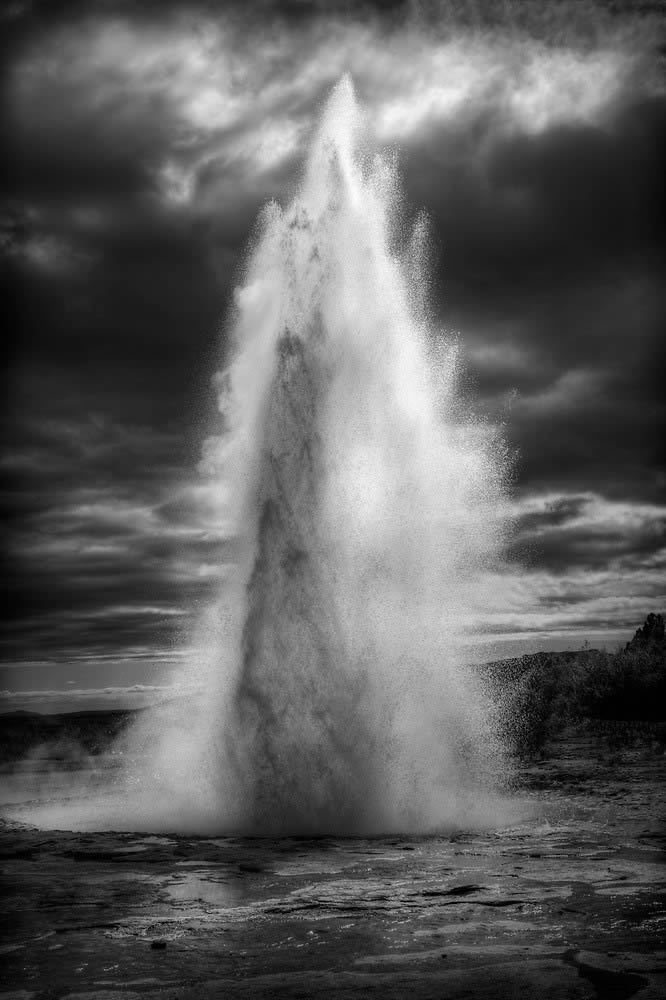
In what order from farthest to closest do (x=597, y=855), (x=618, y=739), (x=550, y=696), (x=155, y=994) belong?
(x=550, y=696) → (x=618, y=739) → (x=597, y=855) → (x=155, y=994)

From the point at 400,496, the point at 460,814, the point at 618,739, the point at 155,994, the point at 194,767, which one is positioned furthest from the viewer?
the point at 618,739

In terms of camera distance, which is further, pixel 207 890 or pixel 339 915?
pixel 207 890

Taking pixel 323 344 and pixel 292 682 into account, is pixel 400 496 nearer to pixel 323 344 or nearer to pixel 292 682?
pixel 323 344

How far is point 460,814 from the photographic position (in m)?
13.0

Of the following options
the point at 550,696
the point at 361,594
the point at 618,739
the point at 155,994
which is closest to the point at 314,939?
the point at 155,994

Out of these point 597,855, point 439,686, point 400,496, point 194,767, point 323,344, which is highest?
point 323,344

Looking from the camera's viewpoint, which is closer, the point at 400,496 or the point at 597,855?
the point at 597,855

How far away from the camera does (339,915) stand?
722cm

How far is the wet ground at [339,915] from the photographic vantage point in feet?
17.9

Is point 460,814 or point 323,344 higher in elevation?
point 323,344

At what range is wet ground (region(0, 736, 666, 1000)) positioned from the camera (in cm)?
546

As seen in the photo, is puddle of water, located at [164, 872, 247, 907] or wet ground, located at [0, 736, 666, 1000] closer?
wet ground, located at [0, 736, 666, 1000]

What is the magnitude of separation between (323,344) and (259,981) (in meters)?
12.3

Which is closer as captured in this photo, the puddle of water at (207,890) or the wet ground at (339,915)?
the wet ground at (339,915)
